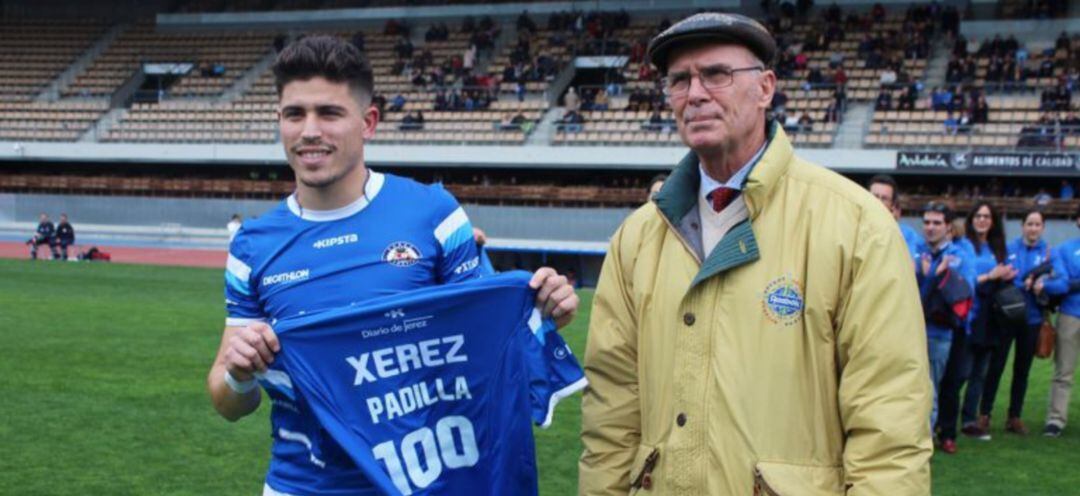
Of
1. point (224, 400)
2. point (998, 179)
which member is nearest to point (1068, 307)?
point (224, 400)

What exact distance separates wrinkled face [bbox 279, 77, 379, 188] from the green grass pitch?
181 inches

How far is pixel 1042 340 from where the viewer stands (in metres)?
9.61

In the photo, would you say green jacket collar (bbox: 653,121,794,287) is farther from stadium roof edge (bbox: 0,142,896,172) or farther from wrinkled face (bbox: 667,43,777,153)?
stadium roof edge (bbox: 0,142,896,172)

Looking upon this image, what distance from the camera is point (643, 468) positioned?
9.65ft

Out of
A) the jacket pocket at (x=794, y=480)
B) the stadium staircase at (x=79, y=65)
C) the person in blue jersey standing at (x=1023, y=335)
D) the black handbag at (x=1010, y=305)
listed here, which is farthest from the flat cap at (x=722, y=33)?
the stadium staircase at (x=79, y=65)

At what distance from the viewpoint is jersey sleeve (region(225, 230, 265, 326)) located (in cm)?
332

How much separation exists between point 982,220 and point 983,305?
25.4 inches

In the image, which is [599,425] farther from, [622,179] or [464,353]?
[622,179]

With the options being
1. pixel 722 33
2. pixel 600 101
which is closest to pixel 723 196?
pixel 722 33

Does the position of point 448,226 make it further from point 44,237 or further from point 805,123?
point 805,123

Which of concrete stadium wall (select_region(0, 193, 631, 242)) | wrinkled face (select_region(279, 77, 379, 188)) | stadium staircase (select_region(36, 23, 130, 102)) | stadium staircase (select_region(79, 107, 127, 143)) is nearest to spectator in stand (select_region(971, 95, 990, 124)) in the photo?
concrete stadium wall (select_region(0, 193, 631, 242))

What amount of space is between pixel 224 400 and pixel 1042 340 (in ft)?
25.9

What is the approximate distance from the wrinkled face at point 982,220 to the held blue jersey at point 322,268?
23.0 feet

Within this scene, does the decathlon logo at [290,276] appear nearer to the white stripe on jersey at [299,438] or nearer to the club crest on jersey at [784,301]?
the white stripe on jersey at [299,438]
